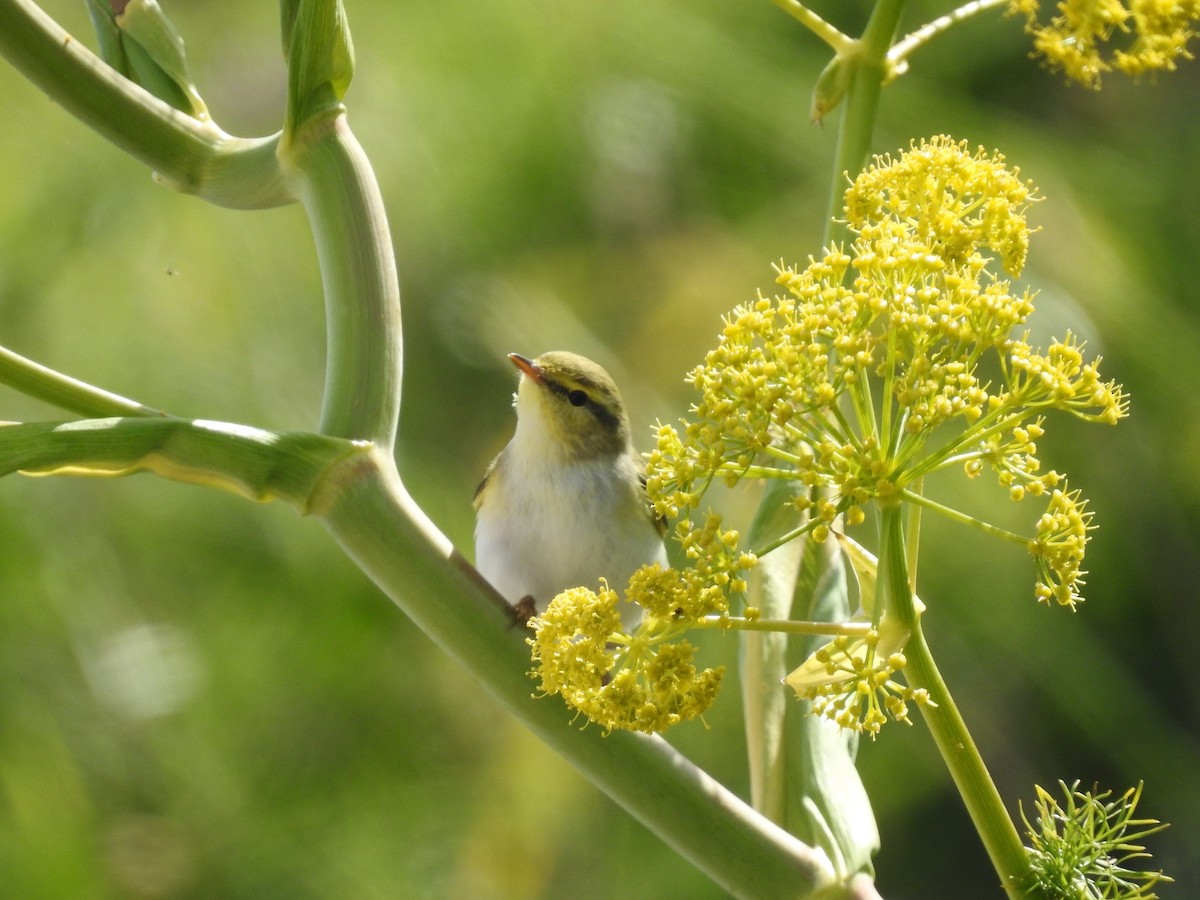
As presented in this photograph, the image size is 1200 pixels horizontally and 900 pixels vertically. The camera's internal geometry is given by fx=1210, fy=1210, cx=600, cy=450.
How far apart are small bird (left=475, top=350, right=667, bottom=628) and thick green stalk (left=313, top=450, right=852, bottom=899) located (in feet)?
1.70

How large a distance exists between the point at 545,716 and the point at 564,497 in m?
0.66

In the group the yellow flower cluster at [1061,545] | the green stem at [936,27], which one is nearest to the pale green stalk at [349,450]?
the yellow flower cluster at [1061,545]

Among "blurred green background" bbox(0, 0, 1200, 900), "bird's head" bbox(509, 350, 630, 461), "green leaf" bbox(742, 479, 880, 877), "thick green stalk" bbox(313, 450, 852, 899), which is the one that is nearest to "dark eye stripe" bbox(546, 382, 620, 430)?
"bird's head" bbox(509, 350, 630, 461)

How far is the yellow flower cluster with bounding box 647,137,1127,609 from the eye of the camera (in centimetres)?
40

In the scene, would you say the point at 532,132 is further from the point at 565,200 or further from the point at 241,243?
the point at 241,243

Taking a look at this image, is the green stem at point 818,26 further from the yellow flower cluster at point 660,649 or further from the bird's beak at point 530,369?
the bird's beak at point 530,369

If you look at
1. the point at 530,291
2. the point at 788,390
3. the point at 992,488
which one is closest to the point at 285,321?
the point at 530,291

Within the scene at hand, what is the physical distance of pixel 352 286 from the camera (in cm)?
47

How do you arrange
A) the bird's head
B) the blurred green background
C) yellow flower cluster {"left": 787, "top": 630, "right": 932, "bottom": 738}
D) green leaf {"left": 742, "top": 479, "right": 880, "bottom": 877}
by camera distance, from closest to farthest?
yellow flower cluster {"left": 787, "top": 630, "right": 932, "bottom": 738}, green leaf {"left": 742, "top": 479, "right": 880, "bottom": 877}, the bird's head, the blurred green background

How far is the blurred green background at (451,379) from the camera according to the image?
141 centimetres

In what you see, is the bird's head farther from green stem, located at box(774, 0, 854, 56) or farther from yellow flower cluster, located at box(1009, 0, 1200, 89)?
yellow flower cluster, located at box(1009, 0, 1200, 89)

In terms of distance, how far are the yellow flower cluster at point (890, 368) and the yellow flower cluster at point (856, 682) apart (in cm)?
4

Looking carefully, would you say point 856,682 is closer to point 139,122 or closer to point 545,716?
point 545,716

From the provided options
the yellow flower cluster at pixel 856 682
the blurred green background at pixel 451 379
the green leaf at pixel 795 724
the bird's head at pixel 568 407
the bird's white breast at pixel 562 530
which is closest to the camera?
the yellow flower cluster at pixel 856 682
